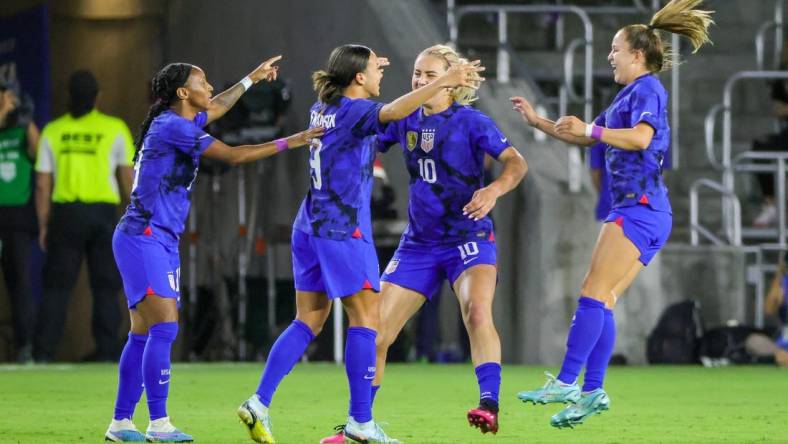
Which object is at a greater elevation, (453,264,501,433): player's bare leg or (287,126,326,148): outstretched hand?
(287,126,326,148): outstretched hand

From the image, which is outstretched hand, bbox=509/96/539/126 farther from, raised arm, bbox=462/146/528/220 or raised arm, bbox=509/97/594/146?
raised arm, bbox=462/146/528/220

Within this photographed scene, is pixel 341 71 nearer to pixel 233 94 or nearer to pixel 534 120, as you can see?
pixel 233 94

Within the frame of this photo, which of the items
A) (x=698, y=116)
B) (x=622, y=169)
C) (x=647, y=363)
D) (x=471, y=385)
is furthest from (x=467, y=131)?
(x=698, y=116)

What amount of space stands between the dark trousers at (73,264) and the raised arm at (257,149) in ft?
26.2

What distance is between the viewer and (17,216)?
54.9 ft

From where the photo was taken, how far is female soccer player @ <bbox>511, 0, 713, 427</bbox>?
9125 mm

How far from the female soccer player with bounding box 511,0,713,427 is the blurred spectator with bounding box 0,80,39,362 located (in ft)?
27.6

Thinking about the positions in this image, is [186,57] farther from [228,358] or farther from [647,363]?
[647,363]

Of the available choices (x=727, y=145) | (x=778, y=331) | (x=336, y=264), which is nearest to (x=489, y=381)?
(x=336, y=264)

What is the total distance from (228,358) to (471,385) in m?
4.61

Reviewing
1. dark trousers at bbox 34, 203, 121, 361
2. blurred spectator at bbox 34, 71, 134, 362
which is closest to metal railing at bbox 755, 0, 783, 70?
blurred spectator at bbox 34, 71, 134, 362

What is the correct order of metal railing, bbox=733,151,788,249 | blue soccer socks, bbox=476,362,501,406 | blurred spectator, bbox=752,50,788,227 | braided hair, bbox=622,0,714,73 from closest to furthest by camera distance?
blue soccer socks, bbox=476,362,501,406 → braided hair, bbox=622,0,714,73 → metal railing, bbox=733,151,788,249 → blurred spectator, bbox=752,50,788,227

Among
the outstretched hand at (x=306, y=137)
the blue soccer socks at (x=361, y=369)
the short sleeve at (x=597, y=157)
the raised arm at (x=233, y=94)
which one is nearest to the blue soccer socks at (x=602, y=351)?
the blue soccer socks at (x=361, y=369)

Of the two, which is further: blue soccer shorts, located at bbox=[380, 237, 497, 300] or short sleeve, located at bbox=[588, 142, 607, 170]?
short sleeve, located at bbox=[588, 142, 607, 170]
